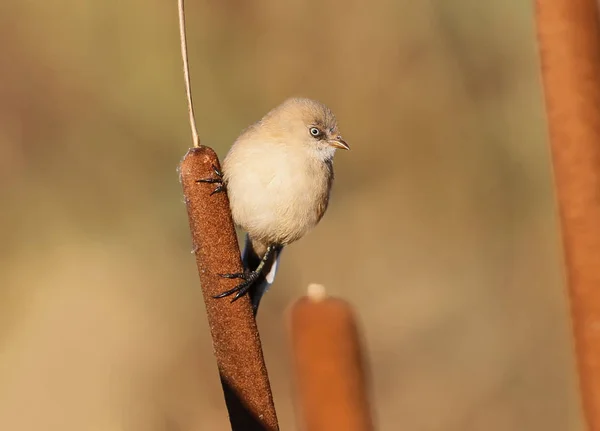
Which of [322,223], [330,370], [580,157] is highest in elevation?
[580,157]

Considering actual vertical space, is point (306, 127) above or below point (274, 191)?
above

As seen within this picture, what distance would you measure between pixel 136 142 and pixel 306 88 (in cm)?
85

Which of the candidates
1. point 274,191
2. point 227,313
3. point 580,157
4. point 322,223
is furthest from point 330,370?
point 322,223

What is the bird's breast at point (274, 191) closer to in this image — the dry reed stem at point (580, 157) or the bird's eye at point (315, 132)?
the bird's eye at point (315, 132)

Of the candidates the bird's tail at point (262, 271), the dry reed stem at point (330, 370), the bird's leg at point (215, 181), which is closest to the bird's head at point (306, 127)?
the bird's tail at point (262, 271)

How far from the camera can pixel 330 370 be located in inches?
59.1

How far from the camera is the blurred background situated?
359cm

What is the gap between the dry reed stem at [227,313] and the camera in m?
1.55

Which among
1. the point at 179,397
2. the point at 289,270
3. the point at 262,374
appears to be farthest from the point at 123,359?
the point at 262,374

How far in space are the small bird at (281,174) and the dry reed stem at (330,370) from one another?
3.53 feet

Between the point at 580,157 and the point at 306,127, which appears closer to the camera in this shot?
the point at 580,157

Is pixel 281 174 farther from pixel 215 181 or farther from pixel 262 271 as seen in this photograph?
pixel 215 181

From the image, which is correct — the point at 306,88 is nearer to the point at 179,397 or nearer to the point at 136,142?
the point at 136,142

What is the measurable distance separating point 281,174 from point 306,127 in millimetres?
265
